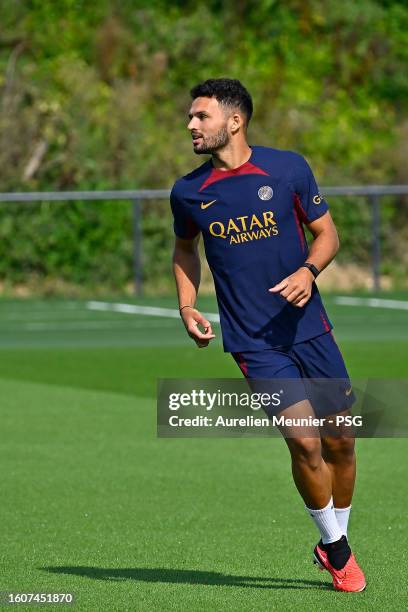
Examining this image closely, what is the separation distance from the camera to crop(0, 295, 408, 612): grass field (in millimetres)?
7508

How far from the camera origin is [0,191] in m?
31.1

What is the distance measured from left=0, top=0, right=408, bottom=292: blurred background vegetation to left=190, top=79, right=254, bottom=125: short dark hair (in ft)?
76.2

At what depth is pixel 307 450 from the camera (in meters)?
7.27

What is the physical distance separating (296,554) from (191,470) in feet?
10.3

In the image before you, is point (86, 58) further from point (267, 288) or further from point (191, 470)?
point (267, 288)

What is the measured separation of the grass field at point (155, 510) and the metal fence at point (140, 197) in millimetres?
11129

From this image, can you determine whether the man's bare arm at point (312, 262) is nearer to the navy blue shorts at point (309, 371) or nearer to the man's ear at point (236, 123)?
the navy blue shorts at point (309, 371)

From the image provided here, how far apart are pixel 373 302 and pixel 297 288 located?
21748 mm

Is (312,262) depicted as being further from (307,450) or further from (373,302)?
(373,302)

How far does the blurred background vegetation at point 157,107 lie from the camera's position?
1219 inches

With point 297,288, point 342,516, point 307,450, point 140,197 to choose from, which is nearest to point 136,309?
point 140,197

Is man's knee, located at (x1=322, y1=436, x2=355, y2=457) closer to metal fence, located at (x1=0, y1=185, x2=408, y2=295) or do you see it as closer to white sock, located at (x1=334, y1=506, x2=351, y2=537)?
white sock, located at (x1=334, y1=506, x2=351, y2=537)

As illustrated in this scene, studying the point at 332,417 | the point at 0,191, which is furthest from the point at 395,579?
the point at 0,191

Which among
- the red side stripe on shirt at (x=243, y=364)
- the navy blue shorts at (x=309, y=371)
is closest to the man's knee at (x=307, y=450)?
the navy blue shorts at (x=309, y=371)
